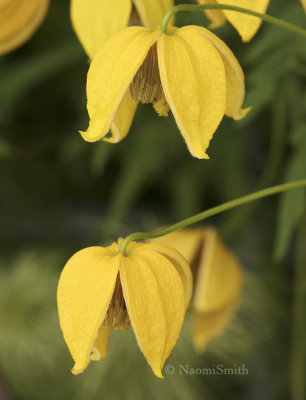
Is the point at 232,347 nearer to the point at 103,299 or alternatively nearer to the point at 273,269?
the point at 273,269

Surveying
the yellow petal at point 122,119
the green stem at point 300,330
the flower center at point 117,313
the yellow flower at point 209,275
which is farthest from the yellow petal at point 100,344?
the green stem at point 300,330

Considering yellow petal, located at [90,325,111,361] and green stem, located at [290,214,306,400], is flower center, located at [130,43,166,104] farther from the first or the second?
green stem, located at [290,214,306,400]

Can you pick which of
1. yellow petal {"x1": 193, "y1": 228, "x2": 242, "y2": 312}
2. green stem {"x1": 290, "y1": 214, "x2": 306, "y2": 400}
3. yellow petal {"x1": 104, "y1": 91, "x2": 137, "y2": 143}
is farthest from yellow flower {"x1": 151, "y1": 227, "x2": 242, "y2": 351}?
yellow petal {"x1": 104, "y1": 91, "x2": 137, "y2": 143}

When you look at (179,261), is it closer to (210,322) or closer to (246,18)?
(246,18)

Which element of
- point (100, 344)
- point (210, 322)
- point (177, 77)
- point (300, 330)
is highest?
point (177, 77)

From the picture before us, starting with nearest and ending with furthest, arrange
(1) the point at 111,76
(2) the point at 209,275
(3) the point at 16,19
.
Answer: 1. (1) the point at 111,76
2. (3) the point at 16,19
3. (2) the point at 209,275

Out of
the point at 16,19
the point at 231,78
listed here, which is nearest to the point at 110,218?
the point at 16,19

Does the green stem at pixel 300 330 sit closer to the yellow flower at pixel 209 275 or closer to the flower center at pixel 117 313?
the yellow flower at pixel 209 275
